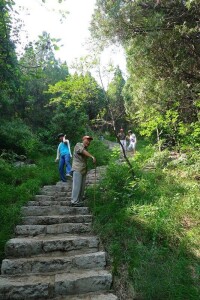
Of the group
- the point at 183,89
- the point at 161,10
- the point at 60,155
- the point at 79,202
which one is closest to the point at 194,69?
the point at 183,89

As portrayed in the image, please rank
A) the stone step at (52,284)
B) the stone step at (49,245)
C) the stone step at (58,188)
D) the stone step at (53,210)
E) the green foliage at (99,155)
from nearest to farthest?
the stone step at (52,284)
the stone step at (49,245)
the stone step at (53,210)
the stone step at (58,188)
the green foliage at (99,155)

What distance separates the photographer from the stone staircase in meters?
3.58

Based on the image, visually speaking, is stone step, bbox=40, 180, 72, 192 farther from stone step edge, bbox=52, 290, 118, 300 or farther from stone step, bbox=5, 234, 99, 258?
stone step edge, bbox=52, 290, 118, 300

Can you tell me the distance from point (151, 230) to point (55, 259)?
180 cm

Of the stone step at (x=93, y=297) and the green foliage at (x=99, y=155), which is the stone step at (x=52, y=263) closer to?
the stone step at (x=93, y=297)

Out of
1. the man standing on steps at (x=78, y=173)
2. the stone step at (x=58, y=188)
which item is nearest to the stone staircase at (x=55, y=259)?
the man standing on steps at (x=78, y=173)

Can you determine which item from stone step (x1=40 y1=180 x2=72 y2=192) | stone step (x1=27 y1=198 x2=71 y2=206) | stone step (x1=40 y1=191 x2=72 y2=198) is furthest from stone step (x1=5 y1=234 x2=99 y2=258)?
stone step (x1=40 y1=180 x2=72 y2=192)

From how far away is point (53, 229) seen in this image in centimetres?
505

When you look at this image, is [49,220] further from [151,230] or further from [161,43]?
[161,43]

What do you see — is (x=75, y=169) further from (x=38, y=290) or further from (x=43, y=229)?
(x=38, y=290)

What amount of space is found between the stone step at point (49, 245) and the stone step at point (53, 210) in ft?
3.35

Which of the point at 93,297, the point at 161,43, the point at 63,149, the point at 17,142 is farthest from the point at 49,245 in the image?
the point at 17,142

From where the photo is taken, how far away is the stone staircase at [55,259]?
11.8 feet

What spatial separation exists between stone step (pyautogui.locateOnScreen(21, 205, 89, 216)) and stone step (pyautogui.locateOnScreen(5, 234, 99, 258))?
1.02 metres
